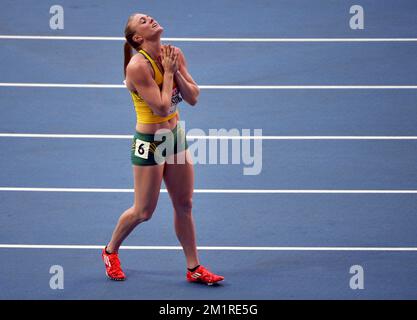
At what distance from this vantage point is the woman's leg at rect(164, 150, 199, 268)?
632 cm

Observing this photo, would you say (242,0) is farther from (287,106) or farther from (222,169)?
(222,169)

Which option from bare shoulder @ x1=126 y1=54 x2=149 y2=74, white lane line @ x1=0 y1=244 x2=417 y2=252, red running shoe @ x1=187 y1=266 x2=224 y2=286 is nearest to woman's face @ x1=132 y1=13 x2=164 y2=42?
bare shoulder @ x1=126 y1=54 x2=149 y2=74

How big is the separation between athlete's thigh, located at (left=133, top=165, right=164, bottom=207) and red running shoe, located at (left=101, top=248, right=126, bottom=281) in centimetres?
61

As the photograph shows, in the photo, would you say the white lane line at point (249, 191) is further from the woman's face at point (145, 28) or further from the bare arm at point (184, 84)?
the woman's face at point (145, 28)

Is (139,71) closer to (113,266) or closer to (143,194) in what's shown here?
(143,194)

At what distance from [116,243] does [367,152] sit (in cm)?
349

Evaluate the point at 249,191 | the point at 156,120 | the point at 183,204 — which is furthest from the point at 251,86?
the point at 156,120

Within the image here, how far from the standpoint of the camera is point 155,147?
6.25m

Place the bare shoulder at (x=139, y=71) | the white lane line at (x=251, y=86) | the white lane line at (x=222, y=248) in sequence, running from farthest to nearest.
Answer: the white lane line at (x=251, y=86), the white lane line at (x=222, y=248), the bare shoulder at (x=139, y=71)

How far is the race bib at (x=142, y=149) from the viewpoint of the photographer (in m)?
6.25

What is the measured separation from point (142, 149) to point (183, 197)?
1.66ft

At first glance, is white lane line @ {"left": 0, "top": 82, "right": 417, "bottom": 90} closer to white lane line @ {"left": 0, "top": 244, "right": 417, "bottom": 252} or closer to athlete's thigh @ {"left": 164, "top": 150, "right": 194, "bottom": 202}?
white lane line @ {"left": 0, "top": 244, "right": 417, "bottom": 252}

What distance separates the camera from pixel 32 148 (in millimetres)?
9141

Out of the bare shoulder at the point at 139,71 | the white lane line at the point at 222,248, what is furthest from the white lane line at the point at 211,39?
the bare shoulder at the point at 139,71
